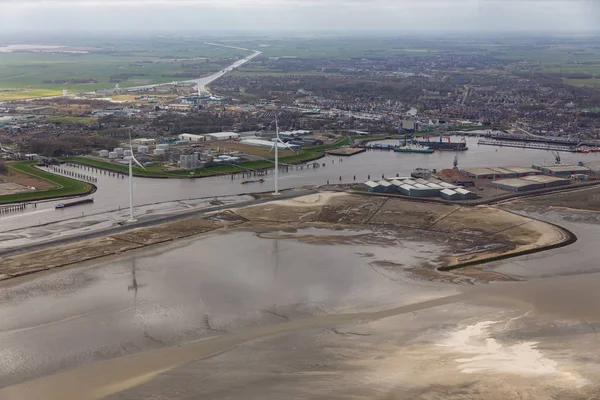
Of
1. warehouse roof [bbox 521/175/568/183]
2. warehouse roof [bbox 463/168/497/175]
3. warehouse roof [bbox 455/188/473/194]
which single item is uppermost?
warehouse roof [bbox 455/188/473/194]

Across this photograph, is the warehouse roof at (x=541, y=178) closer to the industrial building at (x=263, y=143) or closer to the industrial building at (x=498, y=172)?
the industrial building at (x=498, y=172)

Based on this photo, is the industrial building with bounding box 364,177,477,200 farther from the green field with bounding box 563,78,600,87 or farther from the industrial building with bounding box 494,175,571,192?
the green field with bounding box 563,78,600,87

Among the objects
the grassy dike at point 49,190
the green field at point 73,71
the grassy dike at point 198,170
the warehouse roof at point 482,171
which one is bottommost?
the grassy dike at point 198,170

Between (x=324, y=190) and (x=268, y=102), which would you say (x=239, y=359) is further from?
(x=268, y=102)

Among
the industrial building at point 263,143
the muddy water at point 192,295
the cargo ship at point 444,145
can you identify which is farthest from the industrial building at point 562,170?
the muddy water at point 192,295

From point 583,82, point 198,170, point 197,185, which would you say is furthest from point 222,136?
point 583,82

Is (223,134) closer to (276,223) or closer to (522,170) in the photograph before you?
(522,170)

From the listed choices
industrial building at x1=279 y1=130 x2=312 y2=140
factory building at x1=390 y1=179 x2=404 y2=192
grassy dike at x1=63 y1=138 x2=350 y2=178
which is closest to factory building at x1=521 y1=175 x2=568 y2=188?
factory building at x1=390 y1=179 x2=404 y2=192

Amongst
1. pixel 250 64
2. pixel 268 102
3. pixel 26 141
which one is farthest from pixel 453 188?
pixel 250 64
